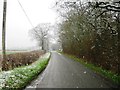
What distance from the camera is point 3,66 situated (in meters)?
16.9

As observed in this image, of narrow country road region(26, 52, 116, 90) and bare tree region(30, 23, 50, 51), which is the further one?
bare tree region(30, 23, 50, 51)

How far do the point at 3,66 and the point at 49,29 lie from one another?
76.9 metres

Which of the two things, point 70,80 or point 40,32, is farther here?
point 40,32

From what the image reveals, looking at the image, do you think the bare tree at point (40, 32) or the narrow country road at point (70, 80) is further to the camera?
the bare tree at point (40, 32)

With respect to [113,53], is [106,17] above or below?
above

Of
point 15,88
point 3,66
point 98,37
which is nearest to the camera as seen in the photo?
point 15,88

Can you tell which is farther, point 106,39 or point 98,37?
point 98,37

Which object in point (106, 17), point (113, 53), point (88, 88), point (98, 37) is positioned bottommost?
point (88, 88)

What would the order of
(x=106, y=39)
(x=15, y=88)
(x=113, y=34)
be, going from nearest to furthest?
(x=15, y=88) → (x=113, y=34) → (x=106, y=39)

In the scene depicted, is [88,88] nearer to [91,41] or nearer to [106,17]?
[106,17]

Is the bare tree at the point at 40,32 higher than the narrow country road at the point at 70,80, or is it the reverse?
the bare tree at the point at 40,32

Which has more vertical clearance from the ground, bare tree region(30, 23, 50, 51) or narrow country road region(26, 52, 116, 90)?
bare tree region(30, 23, 50, 51)

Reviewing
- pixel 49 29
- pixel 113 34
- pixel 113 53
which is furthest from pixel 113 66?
pixel 49 29

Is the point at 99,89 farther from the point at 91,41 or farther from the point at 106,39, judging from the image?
the point at 91,41
